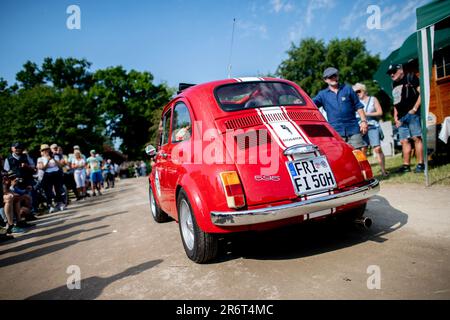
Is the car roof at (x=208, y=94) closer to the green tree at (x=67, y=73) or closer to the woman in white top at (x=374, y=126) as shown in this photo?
the woman in white top at (x=374, y=126)

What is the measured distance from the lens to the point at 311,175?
2580 millimetres

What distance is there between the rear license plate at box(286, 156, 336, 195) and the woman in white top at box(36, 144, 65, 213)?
27.5 ft

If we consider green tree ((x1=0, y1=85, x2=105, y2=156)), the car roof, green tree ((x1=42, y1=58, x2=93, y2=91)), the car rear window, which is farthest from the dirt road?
green tree ((x1=42, y1=58, x2=93, y2=91))

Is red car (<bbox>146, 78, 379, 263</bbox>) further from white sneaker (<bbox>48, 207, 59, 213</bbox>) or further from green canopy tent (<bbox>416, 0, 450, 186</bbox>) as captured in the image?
white sneaker (<bbox>48, 207, 59, 213</bbox>)

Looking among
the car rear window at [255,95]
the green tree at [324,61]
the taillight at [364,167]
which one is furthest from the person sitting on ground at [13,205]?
the green tree at [324,61]

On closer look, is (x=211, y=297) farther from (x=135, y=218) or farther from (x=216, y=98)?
(x=135, y=218)

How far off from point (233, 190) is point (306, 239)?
1318 mm

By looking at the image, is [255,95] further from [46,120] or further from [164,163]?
[46,120]

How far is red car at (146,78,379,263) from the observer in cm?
242

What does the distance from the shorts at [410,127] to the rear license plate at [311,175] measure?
455 centimetres

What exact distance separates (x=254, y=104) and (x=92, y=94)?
4845 cm

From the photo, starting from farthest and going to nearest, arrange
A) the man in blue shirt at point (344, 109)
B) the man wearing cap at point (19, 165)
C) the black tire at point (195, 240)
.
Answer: the man wearing cap at point (19, 165) → the man in blue shirt at point (344, 109) → the black tire at point (195, 240)

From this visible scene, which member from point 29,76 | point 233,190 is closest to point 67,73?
point 29,76

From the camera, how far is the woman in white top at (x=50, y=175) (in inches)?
333
